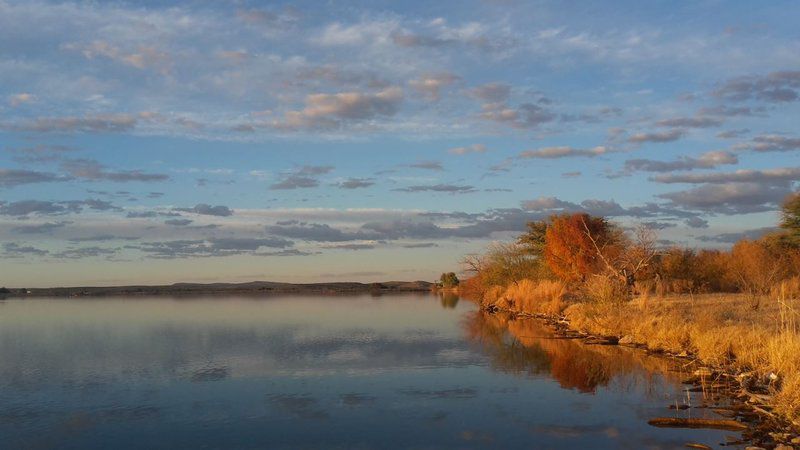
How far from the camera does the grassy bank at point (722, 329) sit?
13.7m

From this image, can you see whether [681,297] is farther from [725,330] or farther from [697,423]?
[697,423]

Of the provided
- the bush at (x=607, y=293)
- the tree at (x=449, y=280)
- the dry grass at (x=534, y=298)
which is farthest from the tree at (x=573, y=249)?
the tree at (x=449, y=280)

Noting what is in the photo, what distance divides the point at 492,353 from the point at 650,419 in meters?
10.5

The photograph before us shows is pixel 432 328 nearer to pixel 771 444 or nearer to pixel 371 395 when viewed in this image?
pixel 371 395

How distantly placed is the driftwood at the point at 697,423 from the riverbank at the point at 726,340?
0.46 m

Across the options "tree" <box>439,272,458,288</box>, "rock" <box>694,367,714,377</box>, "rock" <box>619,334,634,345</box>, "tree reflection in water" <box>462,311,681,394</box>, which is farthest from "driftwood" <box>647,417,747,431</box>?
"tree" <box>439,272,458,288</box>

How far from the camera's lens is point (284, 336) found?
28703 mm

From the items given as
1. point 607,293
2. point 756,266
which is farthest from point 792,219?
point 607,293

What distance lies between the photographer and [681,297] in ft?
121

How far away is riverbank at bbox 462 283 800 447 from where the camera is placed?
1203cm

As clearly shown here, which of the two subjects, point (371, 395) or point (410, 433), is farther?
point (371, 395)

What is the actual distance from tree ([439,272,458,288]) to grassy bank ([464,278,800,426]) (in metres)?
71.1

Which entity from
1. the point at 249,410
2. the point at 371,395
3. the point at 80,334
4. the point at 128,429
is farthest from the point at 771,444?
the point at 80,334

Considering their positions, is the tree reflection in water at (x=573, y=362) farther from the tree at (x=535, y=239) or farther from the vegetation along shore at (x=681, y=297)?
the tree at (x=535, y=239)
